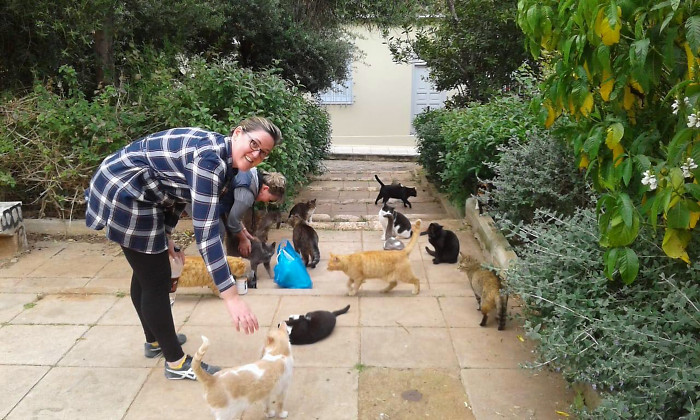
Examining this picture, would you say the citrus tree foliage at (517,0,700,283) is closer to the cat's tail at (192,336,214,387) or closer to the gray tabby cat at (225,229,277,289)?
the cat's tail at (192,336,214,387)

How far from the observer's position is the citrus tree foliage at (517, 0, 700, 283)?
1.89 metres

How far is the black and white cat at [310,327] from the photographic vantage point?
366cm

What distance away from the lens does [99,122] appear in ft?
21.0

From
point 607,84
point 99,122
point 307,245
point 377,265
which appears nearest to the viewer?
point 607,84

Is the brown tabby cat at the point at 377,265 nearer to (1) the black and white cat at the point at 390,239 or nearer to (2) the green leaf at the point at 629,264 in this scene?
(1) the black and white cat at the point at 390,239

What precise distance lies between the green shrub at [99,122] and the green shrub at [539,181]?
278 cm

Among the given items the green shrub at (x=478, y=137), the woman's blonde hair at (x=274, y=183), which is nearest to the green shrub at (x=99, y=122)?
the woman's blonde hair at (x=274, y=183)

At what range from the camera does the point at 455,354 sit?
358 centimetres

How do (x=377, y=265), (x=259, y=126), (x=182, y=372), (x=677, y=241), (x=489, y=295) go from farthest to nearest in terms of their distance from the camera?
(x=377, y=265) < (x=489, y=295) < (x=182, y=372) < (x=259, y=126) < (x=677, y=241)

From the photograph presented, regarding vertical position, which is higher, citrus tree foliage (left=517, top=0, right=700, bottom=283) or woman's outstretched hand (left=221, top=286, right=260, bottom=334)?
citrus tree foliage (left=517, top=0, right=700, bottom=283)

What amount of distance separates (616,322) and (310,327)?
193 centimetres

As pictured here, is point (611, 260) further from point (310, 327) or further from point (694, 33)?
point (310, 327)

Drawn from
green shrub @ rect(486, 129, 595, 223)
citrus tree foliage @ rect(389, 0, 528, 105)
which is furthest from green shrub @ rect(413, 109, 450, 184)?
green shrub @ rect(486, 129, 595, 223)

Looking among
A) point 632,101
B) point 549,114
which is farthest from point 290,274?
point 632,101
